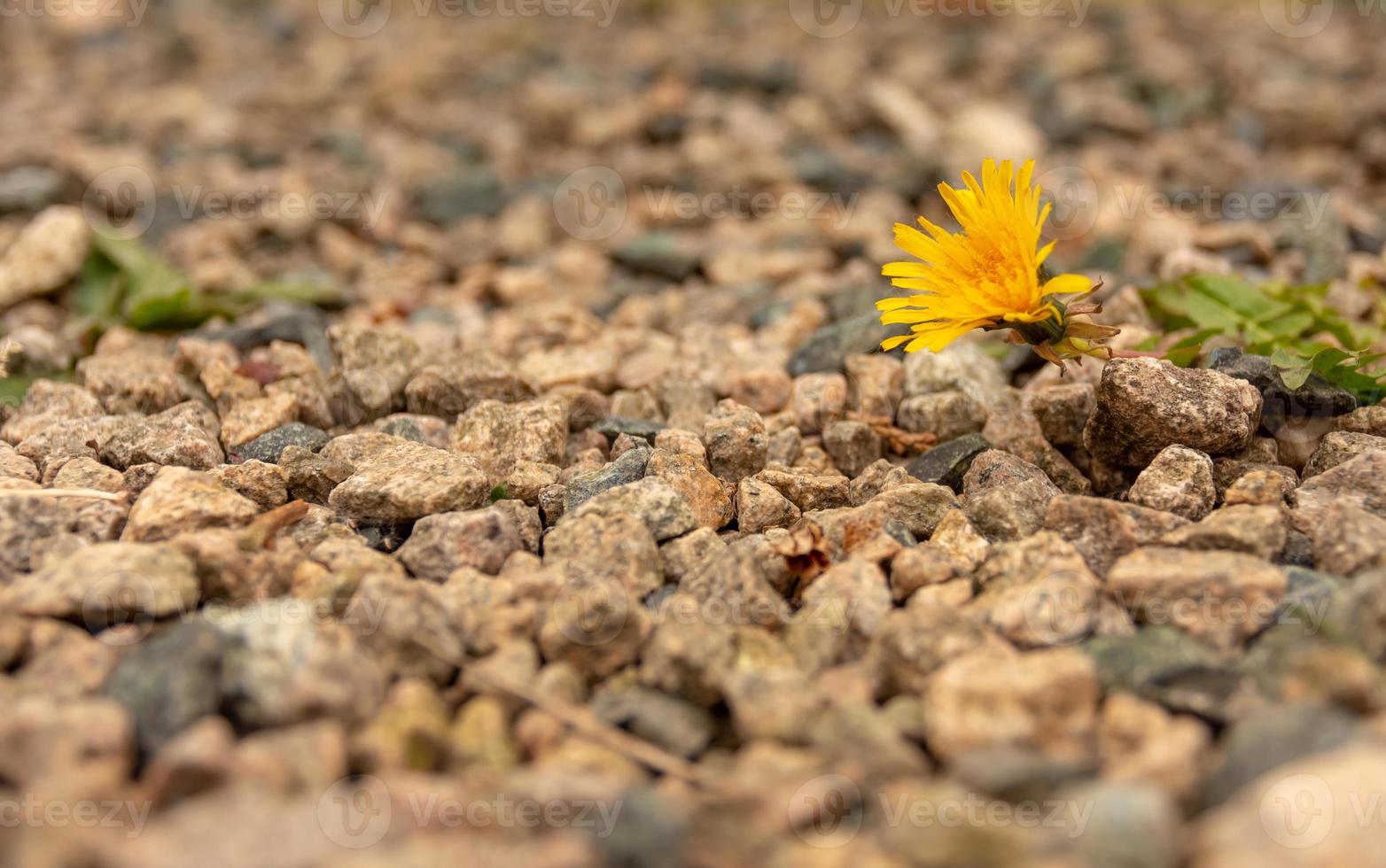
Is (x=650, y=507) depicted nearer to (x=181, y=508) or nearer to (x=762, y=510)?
(x=762, y=510)

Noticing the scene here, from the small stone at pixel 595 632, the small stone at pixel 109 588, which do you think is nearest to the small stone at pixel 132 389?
the small stone at pixel 109 588

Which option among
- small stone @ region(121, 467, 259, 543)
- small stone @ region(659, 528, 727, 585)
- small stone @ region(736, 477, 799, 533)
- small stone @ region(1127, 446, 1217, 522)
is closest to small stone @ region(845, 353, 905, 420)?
small stone @ region(736, 477, 799, 533)

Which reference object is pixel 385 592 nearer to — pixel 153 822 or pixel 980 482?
pixel 153 822

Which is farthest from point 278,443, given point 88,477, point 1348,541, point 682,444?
point 1348,541

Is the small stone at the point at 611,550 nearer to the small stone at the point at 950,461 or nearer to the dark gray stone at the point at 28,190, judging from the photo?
the small stone at the point at 950,461

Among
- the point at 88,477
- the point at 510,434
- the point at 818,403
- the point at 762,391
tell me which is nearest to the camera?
the point at 88,477

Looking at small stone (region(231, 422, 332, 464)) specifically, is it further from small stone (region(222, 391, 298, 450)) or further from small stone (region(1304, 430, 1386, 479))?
small stone (region(1304, 430, 1386, 479))
